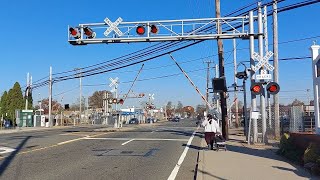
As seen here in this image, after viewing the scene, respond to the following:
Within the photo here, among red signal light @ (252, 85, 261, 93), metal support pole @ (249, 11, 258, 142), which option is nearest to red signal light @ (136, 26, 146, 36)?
metal support pole @ (249, 11, 258, 142)

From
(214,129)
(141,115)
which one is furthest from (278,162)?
(141,115)

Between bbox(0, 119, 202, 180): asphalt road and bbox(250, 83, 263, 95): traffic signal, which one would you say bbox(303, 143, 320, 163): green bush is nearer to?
bbox(0, 119, 202, 180): asphalt road

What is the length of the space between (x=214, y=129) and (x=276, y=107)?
8996 mm

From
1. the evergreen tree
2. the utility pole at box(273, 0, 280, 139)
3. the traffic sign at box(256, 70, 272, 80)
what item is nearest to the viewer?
the traffic sign at box(256, 70, 272, 80)

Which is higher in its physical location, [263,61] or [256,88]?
[263,61]

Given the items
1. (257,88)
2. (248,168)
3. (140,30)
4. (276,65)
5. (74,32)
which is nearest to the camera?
(248,168)

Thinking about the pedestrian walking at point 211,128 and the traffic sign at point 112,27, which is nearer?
the pedestrian walking at point 211,128

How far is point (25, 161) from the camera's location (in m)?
14.6

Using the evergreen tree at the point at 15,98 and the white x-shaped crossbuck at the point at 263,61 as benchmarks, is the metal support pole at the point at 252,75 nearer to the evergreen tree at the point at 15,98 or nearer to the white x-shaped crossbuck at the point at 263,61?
the white x-shaped crossbuck at the point at 263,61

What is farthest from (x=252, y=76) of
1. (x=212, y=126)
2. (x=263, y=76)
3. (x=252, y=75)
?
(x=212, y=126)

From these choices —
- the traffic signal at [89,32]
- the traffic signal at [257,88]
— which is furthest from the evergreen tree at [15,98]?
the traffic signal at [257,88]

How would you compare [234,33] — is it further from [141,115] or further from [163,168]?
[141,115]

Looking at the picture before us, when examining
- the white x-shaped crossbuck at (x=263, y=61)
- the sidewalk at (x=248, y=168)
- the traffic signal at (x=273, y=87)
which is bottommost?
the sidewalk at (x=248, y=168)

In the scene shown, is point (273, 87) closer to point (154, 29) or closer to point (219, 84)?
point (219, 84)
